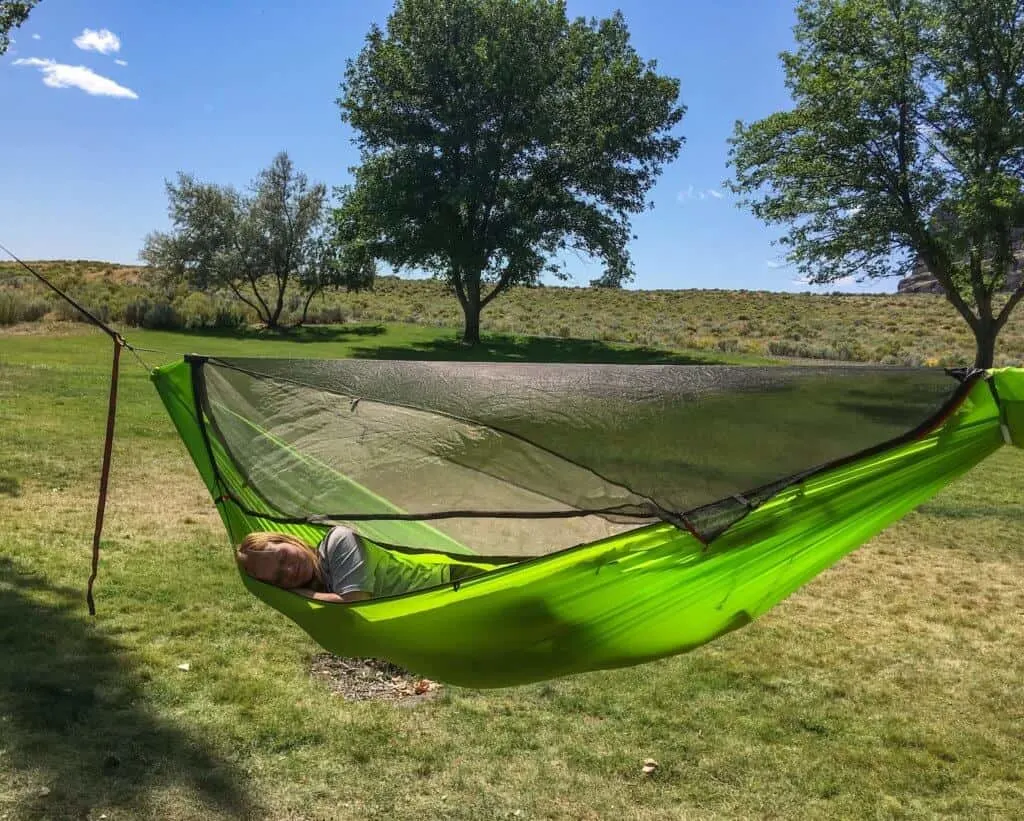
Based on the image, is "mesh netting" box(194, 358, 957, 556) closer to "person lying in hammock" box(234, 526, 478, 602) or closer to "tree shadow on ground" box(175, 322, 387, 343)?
"person lying in hammock" box(234, 526, 478, 602)

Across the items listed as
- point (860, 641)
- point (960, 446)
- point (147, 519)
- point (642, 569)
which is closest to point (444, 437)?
point (642, 569)

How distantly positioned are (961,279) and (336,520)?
13546 mm

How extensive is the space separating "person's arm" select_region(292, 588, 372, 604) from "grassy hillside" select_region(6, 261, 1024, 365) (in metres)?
19.4

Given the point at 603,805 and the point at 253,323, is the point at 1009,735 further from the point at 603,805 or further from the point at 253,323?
the point at 253,323

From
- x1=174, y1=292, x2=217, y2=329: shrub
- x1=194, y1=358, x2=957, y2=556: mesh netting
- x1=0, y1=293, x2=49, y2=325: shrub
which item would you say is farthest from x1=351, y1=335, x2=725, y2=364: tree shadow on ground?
x1=194, y1=358, x2=957, y2=556: mesh netting

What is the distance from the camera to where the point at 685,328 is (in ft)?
104

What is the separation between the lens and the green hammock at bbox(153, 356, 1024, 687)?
2.40 m

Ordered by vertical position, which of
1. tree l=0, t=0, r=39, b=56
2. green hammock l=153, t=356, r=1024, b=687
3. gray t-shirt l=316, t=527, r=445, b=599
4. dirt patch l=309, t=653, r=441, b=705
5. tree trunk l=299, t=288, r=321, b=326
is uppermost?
tree l=0, t=0, r=39, b=56

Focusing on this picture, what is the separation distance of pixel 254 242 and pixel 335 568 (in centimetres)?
2284

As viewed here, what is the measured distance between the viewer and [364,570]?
3.15 m

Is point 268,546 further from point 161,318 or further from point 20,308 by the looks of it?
point 161,318

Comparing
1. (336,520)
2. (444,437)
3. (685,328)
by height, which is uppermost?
(685,328)

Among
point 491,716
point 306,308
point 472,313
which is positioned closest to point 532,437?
point 491,716

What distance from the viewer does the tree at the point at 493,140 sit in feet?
65.9
